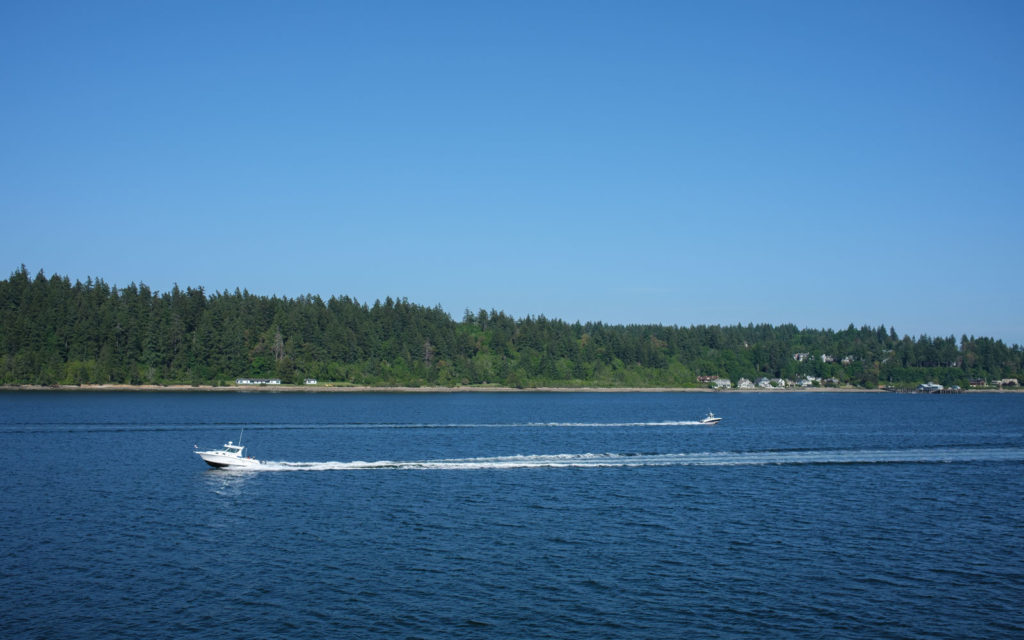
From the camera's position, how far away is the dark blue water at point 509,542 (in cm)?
2958

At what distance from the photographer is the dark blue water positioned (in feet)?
97.0

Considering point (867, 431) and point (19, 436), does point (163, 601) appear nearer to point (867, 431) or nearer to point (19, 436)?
point (19, 436)

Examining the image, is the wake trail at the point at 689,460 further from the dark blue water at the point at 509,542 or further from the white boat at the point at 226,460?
the white boat at the point at 226,460

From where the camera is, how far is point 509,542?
41.0m

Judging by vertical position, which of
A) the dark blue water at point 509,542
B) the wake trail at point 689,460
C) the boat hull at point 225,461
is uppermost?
the boat hull at point 225,461

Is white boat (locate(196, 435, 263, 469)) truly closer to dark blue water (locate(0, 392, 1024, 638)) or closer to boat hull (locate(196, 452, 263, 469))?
boat hull (locate(196, 452, 263, 469))

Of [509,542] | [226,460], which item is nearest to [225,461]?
[226,460]

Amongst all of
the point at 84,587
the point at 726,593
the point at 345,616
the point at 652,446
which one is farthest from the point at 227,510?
the point at 652,446

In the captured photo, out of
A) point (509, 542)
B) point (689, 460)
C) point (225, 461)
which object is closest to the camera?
point (509, 542)

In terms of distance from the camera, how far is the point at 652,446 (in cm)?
8769

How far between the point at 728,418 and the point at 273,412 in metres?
82.4

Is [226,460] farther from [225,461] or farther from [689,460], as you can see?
[689,460]

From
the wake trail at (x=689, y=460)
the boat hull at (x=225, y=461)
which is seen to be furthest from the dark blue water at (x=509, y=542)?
the boat hull at (x=225, y=461)

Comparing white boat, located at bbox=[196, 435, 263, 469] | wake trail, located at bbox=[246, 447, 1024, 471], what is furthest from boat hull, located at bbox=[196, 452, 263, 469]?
wake trail, located at bbox=[246, 447, 1024, 471]
